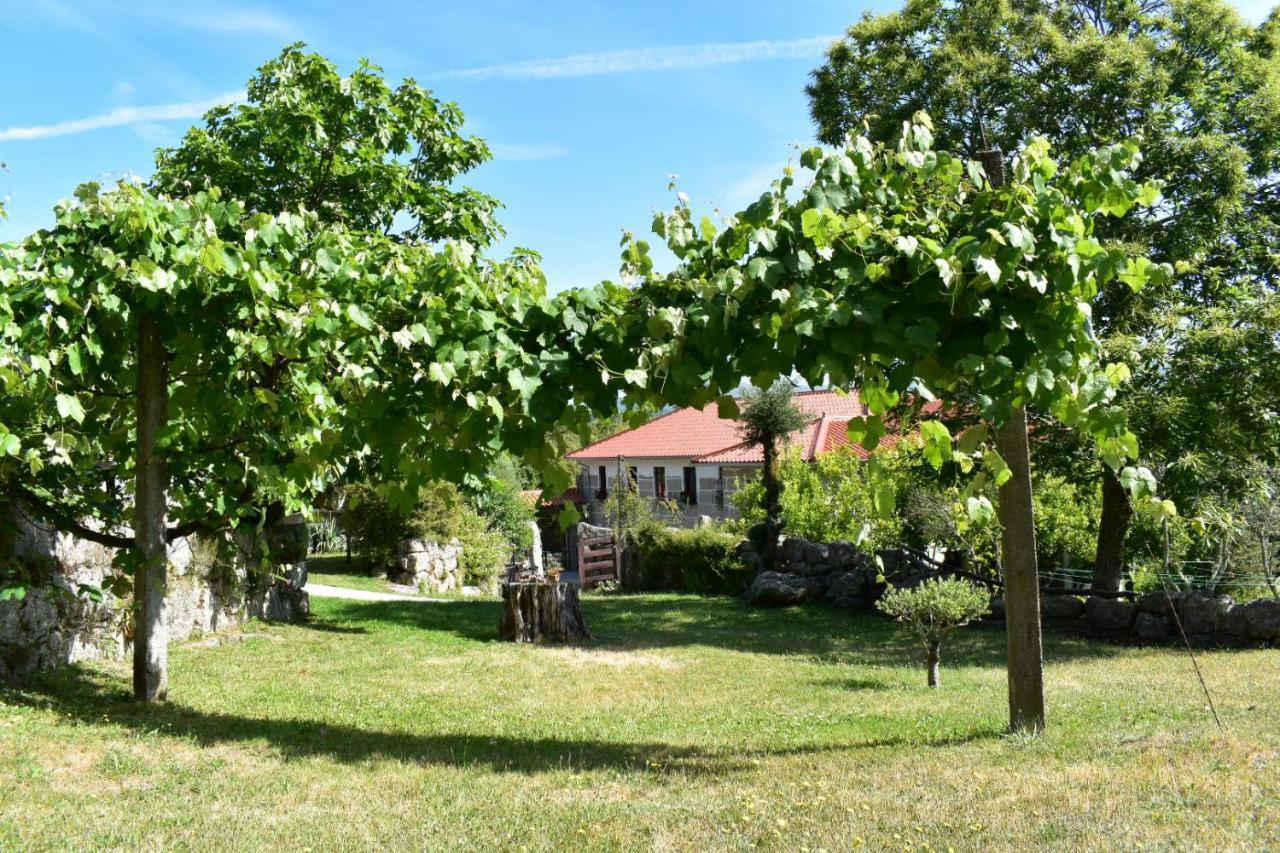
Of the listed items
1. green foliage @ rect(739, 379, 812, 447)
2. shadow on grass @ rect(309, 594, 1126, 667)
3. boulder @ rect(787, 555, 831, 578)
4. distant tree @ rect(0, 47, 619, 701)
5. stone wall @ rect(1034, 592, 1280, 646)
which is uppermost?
green foliage @ rect(739, 379, 812, 447)

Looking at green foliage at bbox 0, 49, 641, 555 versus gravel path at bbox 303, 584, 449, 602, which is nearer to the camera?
green foliage at bbox 0, 49, 641, 555

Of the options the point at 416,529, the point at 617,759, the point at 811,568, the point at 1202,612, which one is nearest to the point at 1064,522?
the point at 811,568

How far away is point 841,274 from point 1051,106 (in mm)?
11905

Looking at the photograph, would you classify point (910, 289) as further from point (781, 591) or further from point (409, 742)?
point (781, 591)

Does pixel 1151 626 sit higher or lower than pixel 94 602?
lower

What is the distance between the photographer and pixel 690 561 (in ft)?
74.3

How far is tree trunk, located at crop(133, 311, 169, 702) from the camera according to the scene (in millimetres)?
6621

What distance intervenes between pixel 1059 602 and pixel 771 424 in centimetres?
909

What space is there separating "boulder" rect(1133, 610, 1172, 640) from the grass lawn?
7.81ft

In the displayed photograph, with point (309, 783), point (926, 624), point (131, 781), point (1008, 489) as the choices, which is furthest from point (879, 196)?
point (926, 624)

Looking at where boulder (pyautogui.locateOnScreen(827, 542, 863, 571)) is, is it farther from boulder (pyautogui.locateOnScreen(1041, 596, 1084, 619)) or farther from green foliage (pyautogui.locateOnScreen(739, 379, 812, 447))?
green foliage (pyautogui.locateOnScreen(739, 379, 812, 447))

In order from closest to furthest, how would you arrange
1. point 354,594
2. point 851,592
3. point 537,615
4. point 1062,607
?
1. point 537,615
2. point 1062,607
3. point 851,592
4. point 354,594

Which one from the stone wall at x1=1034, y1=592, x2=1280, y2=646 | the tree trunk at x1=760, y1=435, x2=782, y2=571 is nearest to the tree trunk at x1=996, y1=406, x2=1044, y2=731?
the stone wall at x1=1034, y1=592, x2=1280, y2=646

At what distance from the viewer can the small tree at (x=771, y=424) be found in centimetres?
2184
